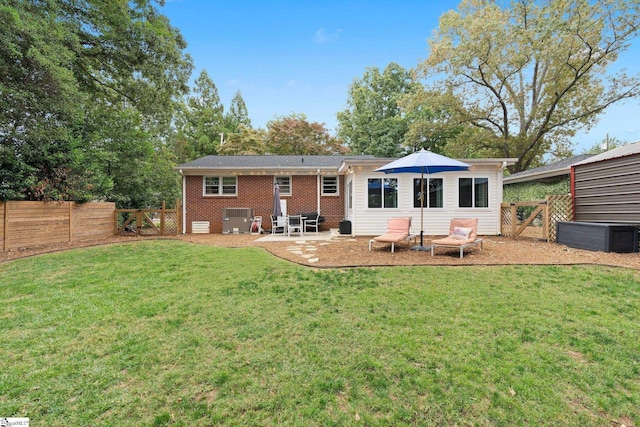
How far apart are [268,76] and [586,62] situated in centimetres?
1929

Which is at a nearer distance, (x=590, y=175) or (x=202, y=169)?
(x=590, y=175)

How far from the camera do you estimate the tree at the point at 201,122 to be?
96.2 feet

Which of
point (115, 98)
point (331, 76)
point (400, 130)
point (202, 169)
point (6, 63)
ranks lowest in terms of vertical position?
point (202, 169)

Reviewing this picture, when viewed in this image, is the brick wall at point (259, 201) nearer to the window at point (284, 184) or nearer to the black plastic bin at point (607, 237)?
the window at point (284, 184)

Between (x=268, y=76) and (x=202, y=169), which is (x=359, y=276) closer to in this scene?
(x=202, y=169)

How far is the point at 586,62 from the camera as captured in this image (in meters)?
16.2

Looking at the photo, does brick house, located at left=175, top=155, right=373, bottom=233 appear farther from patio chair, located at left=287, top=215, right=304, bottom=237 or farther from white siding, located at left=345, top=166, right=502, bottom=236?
white siding, located at left=345, top=166, right=502, bottom=236

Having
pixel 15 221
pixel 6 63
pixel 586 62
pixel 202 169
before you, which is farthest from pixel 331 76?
pixel 15 221

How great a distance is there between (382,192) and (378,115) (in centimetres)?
1913

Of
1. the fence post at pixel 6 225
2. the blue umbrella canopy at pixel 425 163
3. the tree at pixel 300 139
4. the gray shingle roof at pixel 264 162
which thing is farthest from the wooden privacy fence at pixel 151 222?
the tree at pixel 300 139

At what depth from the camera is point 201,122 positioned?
1180 inches

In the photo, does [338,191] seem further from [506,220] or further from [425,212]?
[506,220]

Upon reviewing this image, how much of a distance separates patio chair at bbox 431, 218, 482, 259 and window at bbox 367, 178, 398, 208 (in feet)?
10.7

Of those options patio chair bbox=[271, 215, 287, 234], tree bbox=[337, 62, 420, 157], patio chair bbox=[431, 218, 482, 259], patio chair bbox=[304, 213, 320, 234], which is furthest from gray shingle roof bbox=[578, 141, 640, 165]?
tree bbox=[337, 62, 420, 157]
